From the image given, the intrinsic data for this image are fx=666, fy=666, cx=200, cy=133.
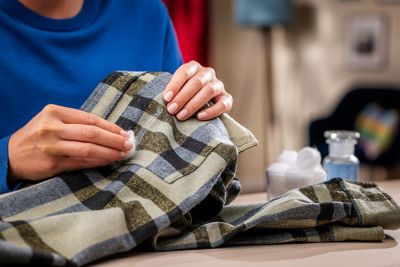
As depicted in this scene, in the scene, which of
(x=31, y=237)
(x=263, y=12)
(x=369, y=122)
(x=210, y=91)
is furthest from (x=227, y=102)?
(x=263, y=12)

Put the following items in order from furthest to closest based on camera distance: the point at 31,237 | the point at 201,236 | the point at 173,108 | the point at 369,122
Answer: the point at 369,122 < the point at 173,108 < the point at 201,236 < the point at 31,237

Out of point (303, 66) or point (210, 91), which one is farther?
point (303, 66)

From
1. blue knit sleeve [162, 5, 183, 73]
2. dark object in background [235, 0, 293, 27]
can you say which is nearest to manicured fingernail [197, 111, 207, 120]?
blue knit sleeve [162, 5, 183, 73]

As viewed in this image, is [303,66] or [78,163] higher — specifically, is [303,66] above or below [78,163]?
below

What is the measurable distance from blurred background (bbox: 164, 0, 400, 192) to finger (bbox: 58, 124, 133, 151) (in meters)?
3.51

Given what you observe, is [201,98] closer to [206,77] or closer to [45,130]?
[206,77]

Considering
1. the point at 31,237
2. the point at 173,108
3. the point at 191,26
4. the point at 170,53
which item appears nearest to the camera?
the point at 31,237

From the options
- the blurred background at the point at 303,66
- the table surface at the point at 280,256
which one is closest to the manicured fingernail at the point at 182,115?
the table surface at the point at 280,256

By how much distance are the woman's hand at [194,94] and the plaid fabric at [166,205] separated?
0.6 inches

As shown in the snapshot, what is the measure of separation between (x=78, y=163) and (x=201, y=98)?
0.74 ft

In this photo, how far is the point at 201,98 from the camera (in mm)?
1024

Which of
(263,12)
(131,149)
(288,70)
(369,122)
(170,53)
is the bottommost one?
(369,122)

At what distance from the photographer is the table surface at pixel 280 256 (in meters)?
0.82

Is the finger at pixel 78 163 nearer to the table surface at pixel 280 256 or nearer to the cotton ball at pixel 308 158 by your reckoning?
the table surface at pixel 280 256
